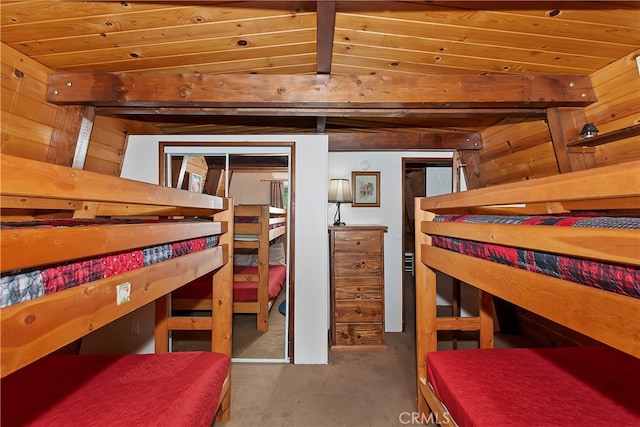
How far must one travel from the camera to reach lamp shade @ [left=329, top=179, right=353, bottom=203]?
3.07 m

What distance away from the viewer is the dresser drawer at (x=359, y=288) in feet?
8.95

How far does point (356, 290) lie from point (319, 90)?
5.92 feet

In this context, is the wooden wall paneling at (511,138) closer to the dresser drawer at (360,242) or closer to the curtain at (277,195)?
the dresser drawer at (360,242)

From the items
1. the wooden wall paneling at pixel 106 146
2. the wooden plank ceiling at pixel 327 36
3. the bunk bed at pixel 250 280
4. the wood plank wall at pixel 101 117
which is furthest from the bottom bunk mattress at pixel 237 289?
the wooden plank ceiling at pixel 327 36

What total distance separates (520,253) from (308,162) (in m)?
1.85

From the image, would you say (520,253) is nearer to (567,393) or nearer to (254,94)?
(567,393)

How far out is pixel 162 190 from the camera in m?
1.14

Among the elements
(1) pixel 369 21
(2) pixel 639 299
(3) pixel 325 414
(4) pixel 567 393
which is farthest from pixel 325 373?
(1) pixel 369 21

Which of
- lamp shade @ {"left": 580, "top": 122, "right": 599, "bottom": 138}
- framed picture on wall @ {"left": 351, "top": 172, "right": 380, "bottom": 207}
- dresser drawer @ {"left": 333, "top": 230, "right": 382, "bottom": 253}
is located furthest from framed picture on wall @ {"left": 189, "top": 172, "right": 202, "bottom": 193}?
lamp shade @ {"left": 580, "top": 122, "right": 599, "bottom": 138}

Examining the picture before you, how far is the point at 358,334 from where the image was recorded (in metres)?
2.74

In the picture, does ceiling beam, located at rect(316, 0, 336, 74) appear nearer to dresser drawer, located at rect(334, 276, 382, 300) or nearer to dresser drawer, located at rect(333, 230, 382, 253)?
dresser drawer, located at rect(333, 230, 382, 253)

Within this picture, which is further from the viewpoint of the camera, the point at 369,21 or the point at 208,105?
the point at 208,105

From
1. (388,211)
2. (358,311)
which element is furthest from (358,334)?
(388,211)

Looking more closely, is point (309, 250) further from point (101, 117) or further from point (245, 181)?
point (101, 117)
